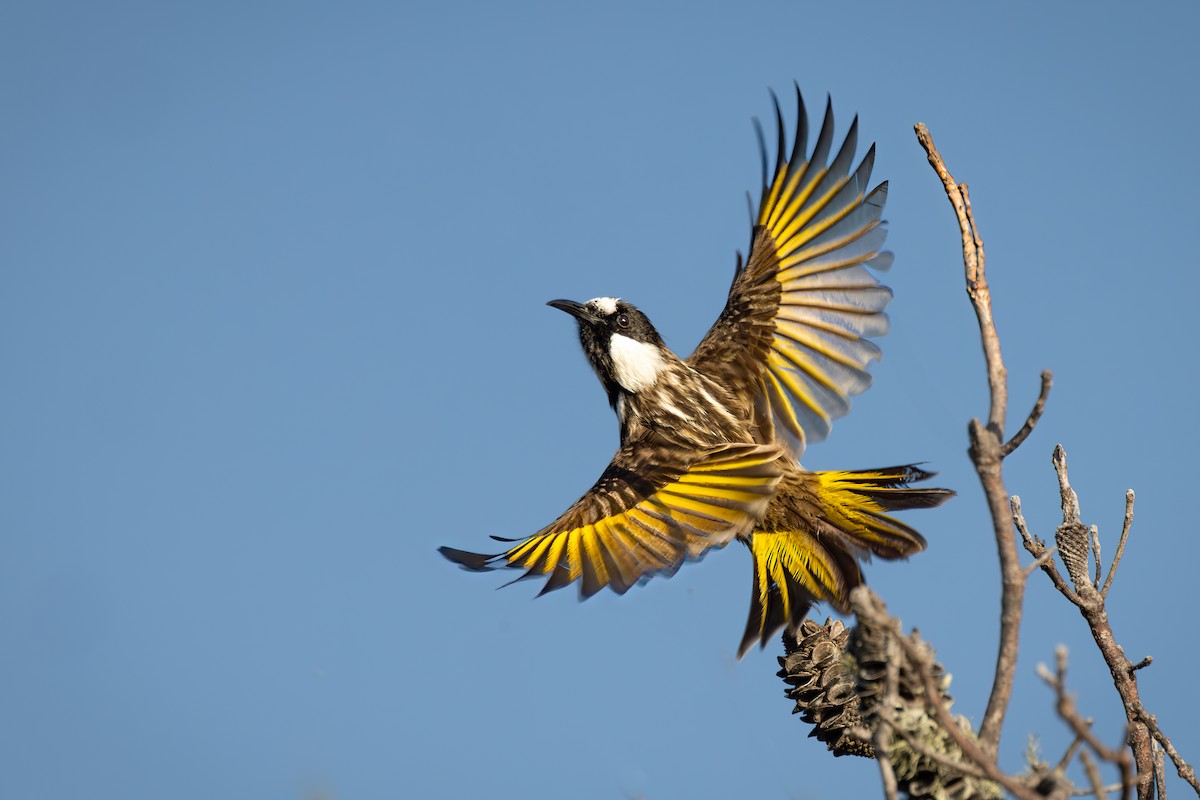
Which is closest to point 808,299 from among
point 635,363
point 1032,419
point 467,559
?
point 635,363

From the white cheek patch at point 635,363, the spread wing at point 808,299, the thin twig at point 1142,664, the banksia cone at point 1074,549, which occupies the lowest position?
the thin twig at point 1142,664

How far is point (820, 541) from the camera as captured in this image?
171 inches

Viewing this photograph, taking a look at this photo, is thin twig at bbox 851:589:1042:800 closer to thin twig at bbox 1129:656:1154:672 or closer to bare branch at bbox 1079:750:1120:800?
bare branch at bbox 1079:750:1120:800

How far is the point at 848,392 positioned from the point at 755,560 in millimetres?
1251

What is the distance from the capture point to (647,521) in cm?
471

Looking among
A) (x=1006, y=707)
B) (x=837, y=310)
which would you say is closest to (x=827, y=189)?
(x=837, y=310)

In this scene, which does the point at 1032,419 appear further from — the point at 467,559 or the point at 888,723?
the point at 467,559

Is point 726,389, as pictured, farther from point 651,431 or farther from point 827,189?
point 827,189

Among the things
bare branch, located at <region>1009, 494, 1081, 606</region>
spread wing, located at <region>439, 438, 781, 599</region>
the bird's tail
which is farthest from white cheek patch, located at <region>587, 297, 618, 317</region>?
bare branch, located at <region>1009, 494, 1081, 606</region>

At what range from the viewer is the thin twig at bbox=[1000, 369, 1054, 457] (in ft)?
6.73

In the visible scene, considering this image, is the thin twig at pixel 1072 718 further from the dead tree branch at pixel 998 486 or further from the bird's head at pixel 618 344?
the bird's head at pixel 618 344

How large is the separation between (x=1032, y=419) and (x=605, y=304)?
4.01 meters

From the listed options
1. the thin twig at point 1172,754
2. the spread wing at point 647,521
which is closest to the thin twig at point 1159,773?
the thin twig at point 1172,754

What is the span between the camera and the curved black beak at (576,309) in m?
6.00
